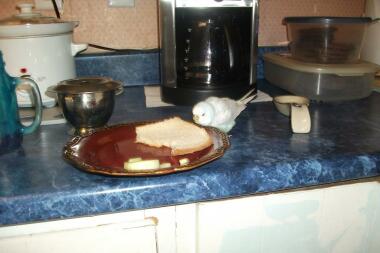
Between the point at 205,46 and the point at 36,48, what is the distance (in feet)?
1.19

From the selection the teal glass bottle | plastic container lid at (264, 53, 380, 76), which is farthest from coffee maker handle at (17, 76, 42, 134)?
plastic container lid at (264, 53, 380, 76)

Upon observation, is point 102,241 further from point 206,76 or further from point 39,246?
point 206,76

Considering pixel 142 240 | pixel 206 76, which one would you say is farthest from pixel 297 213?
pixel 206 76

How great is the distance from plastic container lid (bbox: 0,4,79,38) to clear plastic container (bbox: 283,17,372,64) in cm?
58

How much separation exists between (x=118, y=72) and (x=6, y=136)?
48cm

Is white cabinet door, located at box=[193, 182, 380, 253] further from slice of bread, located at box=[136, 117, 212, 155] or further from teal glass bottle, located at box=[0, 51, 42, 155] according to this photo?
teal glass bottle, located at box=[0, 51, 42, 155]

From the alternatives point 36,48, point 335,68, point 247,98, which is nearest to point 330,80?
point 335,68

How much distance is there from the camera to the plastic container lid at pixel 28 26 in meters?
0.67

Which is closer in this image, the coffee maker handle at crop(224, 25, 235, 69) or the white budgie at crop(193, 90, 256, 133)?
the white budgie at crop(193, 90, 256, 133)

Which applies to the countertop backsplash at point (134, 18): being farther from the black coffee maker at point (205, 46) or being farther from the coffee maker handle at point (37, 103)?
the coffee maker handle at point (37, 103)

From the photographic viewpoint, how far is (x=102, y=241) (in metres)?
0.46

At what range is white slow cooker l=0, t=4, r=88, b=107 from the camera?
681mm

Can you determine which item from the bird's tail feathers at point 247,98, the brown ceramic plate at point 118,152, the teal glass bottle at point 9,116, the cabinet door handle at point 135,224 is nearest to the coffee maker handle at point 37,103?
the teal glass bottle at point 9,116

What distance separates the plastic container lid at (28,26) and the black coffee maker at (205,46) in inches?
9.1
